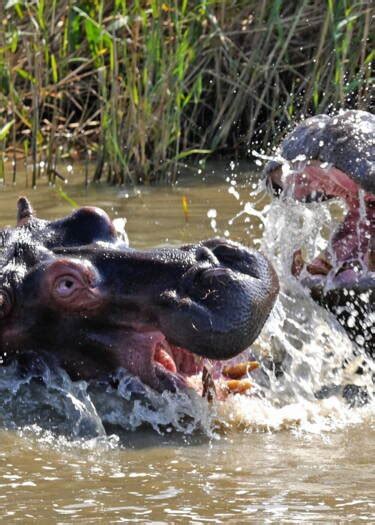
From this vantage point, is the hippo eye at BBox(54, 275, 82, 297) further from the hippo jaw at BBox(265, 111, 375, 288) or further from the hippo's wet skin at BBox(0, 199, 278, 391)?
the hippo jaw at BBox(265, 111, 375, 288)

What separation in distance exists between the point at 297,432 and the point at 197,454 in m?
0.38

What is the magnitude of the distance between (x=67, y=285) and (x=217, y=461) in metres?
0.73

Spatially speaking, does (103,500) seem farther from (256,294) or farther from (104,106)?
(104,106)

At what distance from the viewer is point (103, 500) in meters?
3.63

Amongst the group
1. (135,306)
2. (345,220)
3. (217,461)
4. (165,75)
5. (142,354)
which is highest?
(165,75)

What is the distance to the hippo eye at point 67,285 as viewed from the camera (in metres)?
4.28

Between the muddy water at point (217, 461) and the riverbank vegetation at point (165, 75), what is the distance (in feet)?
9.98

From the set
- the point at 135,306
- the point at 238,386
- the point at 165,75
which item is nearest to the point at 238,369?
the point at 238,386

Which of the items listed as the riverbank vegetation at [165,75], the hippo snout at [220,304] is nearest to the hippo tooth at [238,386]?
the hippo snout at [220,304]

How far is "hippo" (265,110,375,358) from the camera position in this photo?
4.79 m

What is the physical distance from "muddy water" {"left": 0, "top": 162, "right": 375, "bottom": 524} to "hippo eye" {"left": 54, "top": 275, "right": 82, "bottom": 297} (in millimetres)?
316

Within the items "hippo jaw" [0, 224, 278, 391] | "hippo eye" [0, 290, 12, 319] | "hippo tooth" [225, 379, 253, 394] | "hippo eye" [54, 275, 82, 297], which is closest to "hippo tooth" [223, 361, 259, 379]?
"hippo tooth" [225, 379, 253, 394]

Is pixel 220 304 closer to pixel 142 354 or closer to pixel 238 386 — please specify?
pixel 142 354

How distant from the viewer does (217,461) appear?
4047mm
